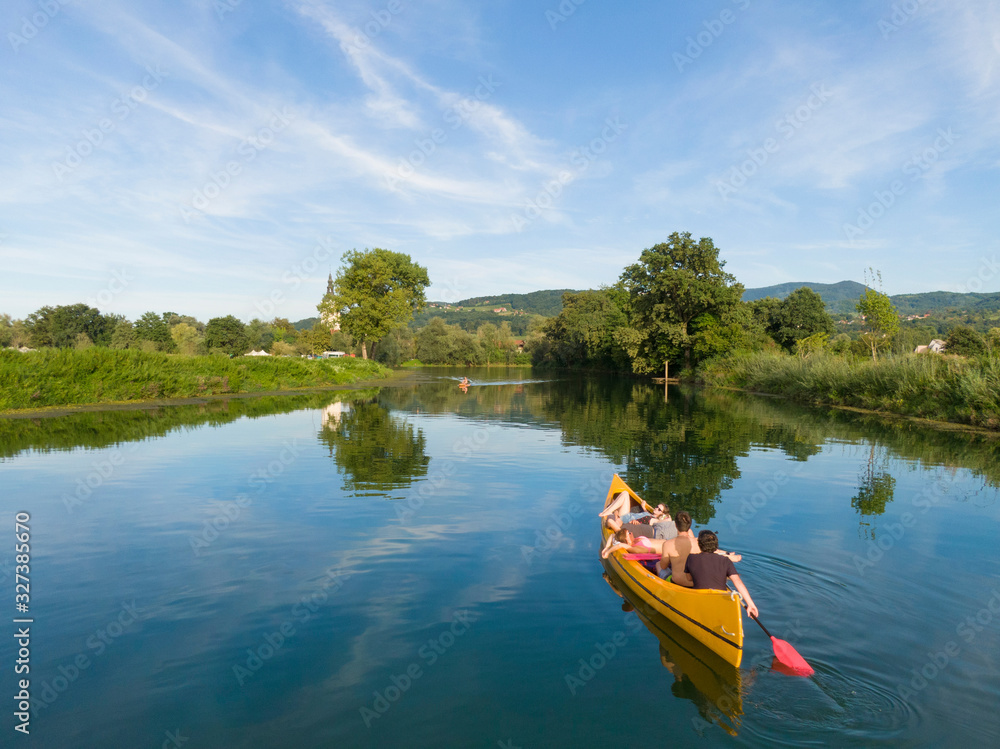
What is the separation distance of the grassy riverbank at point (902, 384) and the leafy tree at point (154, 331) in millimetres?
76890

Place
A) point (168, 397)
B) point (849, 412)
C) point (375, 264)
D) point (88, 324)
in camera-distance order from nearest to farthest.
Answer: point (849, 412)
point (168, 397)
point (375, 264)
point (88, 324)

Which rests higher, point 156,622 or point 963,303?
point 963,303

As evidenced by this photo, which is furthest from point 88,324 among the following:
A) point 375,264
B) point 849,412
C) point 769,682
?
point 769,682

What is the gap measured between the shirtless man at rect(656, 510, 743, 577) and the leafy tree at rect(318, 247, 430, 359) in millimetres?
55957

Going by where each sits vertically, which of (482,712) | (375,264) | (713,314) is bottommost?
(482,712)

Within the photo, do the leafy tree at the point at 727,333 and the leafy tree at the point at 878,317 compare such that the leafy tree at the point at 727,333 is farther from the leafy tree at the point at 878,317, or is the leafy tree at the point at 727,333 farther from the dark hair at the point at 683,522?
the dark hair at the point at 683,522

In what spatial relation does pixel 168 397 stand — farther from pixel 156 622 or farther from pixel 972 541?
pixel 972 541

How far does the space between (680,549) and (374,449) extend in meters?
13.7

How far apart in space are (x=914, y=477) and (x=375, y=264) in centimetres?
5478

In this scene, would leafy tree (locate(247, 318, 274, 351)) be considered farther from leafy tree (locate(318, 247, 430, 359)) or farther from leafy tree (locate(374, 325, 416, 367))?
leafy tree (locate(318, 247, 430, 359))

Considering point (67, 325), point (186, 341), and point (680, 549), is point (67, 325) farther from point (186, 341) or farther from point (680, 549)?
point (680, 549)

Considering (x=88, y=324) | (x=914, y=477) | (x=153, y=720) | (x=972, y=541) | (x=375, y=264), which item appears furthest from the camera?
(x=88, y=324)

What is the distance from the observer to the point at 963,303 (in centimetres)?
19125

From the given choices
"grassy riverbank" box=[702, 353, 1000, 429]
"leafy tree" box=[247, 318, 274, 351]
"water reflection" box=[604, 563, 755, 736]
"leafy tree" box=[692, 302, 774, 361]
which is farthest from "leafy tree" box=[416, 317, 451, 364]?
"water reflection" box=[604, 563, 755, 736]
